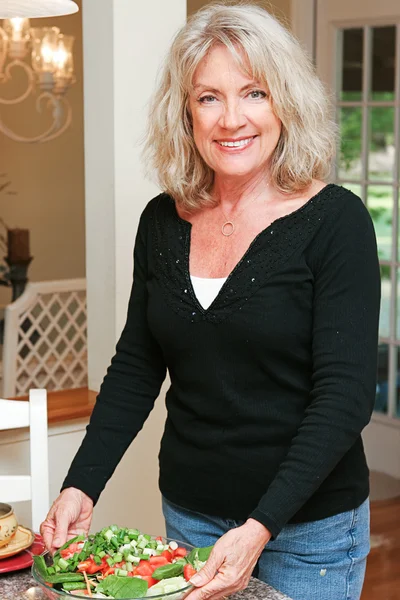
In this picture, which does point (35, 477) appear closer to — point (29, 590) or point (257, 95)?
point (29, 590)

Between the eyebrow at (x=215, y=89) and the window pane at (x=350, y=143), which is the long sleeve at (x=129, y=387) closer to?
the eyebrow at (x=215, y=89)

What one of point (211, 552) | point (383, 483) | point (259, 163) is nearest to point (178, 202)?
point (259, 163)

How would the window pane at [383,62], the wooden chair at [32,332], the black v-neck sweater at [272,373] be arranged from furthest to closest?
the window pane at [383,62], the wooden chair at [32,332], the black v-neck sweater at [272,373]

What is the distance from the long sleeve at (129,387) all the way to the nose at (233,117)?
0.32 m

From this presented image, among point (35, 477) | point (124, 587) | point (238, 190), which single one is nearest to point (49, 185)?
point (35, 477)

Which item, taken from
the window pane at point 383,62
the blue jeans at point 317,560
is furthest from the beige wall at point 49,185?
the blue jeans at point 317,560

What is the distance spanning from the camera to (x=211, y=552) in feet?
4.21

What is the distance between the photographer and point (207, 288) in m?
1.55

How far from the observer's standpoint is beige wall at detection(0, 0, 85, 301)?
20.9ft

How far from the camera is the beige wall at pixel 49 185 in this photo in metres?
6.38

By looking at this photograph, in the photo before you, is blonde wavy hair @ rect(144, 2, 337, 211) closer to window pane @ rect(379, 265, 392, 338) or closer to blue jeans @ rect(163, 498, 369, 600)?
blue jeans @ rect(163, 498, 369, 600)

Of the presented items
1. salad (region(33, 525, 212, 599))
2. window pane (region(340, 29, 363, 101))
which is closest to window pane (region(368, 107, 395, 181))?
window pane (region(340, 29, 363, 101))

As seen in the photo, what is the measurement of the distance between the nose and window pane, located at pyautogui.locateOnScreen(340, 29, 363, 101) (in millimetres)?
3003

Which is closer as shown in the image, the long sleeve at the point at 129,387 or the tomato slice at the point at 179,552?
the tomato slice at the point at 179,552
